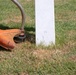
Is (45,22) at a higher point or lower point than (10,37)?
higher

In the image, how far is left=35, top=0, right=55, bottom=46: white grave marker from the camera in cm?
466

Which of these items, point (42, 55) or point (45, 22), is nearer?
point (42, 55)

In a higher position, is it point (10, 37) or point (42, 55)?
point (10, 37)

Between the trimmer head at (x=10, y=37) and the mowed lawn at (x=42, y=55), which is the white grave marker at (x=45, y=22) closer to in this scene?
the mowed lawn at (x=42, y=55)

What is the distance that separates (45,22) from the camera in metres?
4.75

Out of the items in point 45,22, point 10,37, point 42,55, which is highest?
point 45,22

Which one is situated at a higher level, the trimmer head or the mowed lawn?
the trimmer head

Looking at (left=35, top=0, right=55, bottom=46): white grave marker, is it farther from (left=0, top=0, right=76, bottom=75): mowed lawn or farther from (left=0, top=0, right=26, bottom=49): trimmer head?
(left=0, top=0, right=26, bottom=49): trimmer head

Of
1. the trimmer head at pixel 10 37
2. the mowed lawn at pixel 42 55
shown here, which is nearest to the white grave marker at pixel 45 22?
the mowed lawn at pixel 42 55

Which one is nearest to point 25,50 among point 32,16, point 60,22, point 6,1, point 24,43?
point 24,43

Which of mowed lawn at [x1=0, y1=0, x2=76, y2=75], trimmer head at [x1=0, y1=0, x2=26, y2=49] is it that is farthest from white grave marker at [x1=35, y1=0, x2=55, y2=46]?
trimmer head at [x1=0, y1=0, x2=26, y2=49]

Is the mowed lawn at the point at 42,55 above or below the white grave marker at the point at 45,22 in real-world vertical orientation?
below

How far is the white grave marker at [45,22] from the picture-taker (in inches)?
183

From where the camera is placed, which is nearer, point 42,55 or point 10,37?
point 42,55
